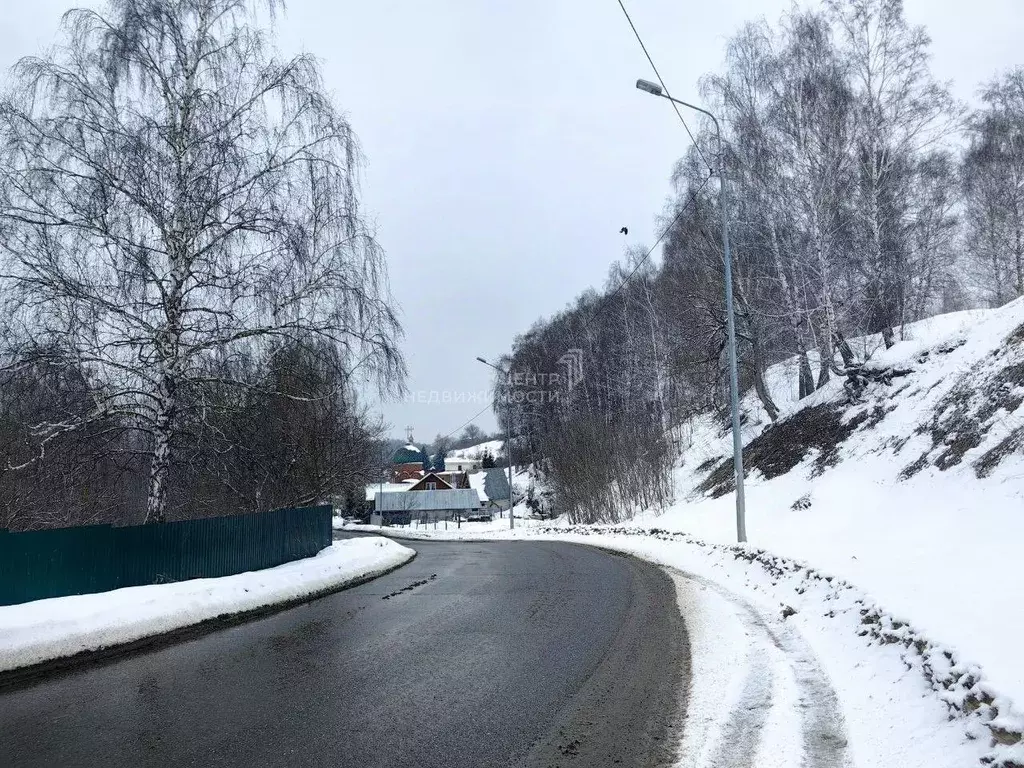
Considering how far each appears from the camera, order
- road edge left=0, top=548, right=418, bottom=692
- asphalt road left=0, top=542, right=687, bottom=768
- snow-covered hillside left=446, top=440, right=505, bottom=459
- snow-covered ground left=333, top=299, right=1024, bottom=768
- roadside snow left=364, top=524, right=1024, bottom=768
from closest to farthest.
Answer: roadside snow left=364, top=524, right=1024, bottom=768, snow-covered ground left=333, top=299, right=1024, bottom=768, asphalt road left=0, top=542, right=687, bottom=768, road edge left=0, top=548, right=418, bottom=692, snow-covered hillside left=446, top=440, right=505, bottom=459

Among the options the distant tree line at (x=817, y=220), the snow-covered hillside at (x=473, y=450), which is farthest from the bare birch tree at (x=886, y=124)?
the snow-covered hillside at (x=473, y=450)

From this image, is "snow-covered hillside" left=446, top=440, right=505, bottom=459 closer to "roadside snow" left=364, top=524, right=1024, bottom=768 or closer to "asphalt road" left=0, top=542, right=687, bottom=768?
"asphalt road" left=0, top=542, right=687, bottom=768

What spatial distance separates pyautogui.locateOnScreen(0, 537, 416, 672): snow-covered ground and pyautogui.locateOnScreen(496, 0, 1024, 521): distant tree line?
50.5 ft

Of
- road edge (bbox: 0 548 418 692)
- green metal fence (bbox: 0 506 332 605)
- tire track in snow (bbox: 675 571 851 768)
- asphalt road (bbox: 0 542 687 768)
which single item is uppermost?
green metal fence (bbox: 0 506 332 605)

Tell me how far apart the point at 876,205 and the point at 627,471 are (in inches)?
646

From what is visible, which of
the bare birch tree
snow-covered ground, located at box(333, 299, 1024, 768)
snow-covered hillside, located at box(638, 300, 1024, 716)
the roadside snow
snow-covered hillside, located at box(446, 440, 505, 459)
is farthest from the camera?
snow-covered hillside, located at box(446, 440, 505, 459)

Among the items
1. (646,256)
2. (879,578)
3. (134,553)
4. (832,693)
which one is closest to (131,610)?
(134,553)

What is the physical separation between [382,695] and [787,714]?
10.4 feet

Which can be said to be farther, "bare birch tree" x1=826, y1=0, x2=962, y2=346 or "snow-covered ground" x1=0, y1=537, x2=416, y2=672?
"bare birch tree" x1=826, y1=0, x2=962, y2=346

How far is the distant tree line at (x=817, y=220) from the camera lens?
68.7ft

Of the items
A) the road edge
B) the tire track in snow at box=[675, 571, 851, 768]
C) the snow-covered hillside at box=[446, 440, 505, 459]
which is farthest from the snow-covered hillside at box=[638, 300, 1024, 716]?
the snow-covered hillside at box=[446, 440, 505, 459]

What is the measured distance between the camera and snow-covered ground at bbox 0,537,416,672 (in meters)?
7.47

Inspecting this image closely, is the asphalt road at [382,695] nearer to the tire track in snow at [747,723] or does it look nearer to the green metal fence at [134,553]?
the tire track in snow at [747,723]

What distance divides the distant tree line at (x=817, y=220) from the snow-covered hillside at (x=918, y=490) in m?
2.46
